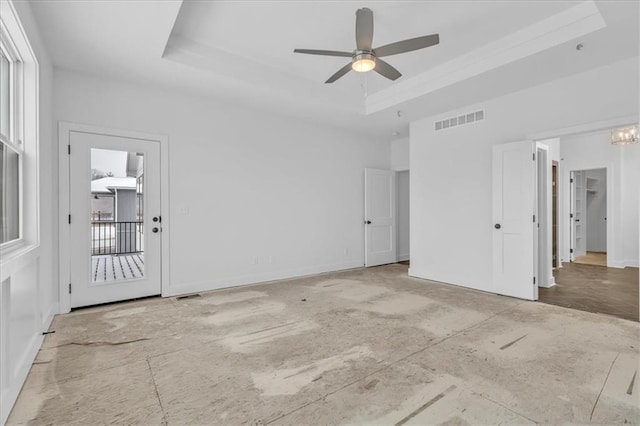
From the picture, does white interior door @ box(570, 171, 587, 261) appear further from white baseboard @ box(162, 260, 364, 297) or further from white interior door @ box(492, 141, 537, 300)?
white baseboard @ box(162, 260, 364, 297)

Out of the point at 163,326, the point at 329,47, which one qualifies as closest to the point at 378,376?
the point at 163,326

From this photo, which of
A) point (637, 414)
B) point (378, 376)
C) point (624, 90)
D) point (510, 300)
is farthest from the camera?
point (510, 300)

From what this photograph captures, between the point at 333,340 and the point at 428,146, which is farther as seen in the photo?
the point at 428,146

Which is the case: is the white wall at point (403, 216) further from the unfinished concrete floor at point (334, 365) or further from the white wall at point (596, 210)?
the white wall at point (596, 210)

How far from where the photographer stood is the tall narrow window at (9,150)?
2.45 meters

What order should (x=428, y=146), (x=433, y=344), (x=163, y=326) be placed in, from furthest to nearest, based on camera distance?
(x=428, y=146) < (x=163, y=326) < (x=433, y=344)

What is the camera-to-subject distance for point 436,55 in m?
4.03

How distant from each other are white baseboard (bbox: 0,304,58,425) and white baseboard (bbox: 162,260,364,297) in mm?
1724

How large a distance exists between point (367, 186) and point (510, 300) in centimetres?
353

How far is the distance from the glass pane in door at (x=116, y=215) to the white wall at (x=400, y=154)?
531cm

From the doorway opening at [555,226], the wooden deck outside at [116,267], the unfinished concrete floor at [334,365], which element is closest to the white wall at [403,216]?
the doorway opening at [555,226]

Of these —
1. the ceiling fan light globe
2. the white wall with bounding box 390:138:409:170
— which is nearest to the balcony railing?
the ceiling fan light globe

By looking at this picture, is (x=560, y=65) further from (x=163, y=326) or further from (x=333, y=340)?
(x=163, y=326)

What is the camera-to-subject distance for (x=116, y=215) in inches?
168
